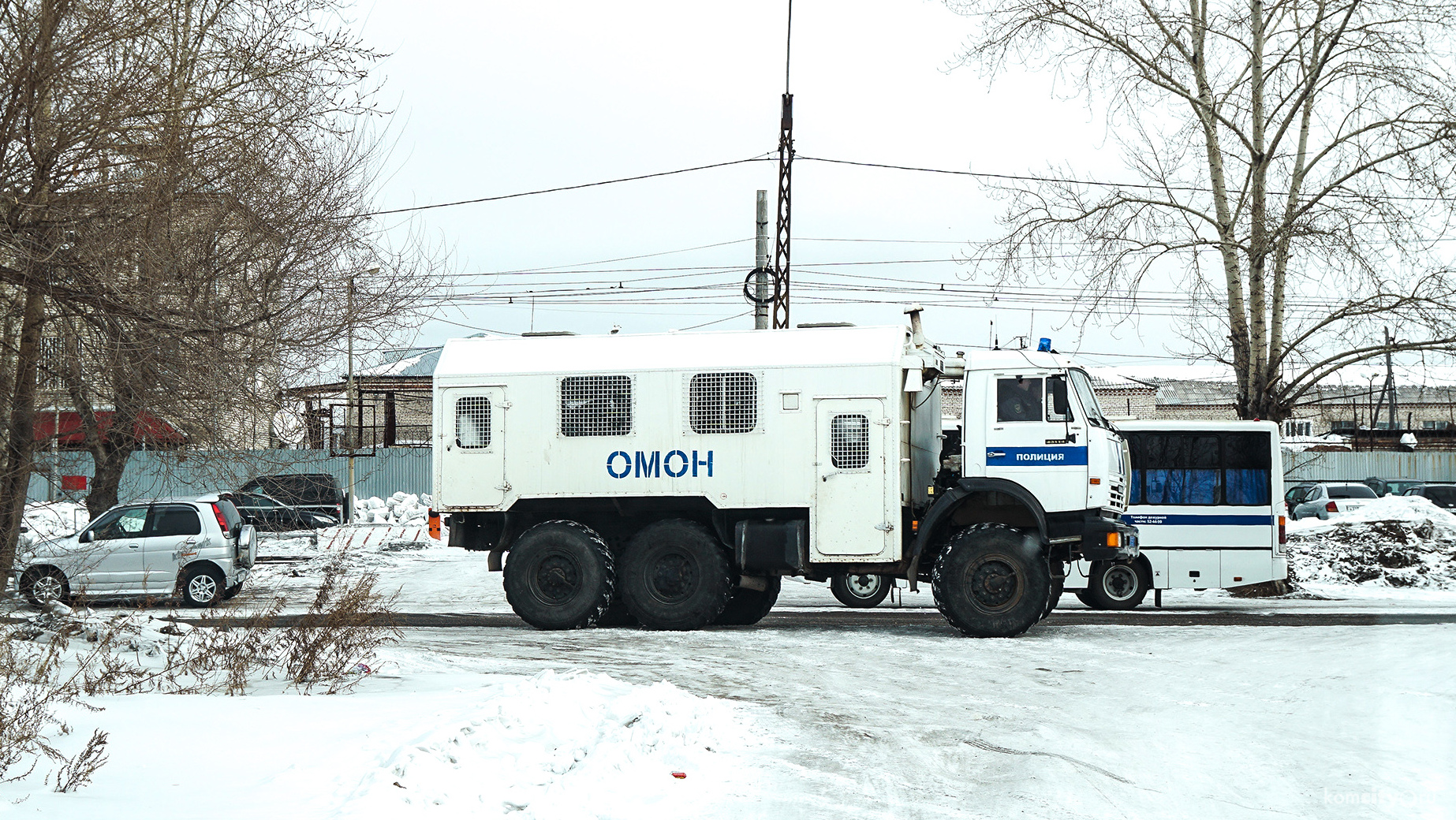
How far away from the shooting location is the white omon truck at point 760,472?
14.7m

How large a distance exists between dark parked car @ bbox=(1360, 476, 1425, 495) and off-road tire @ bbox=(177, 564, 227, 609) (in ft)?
126

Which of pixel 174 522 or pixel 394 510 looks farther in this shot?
pixel 394 510

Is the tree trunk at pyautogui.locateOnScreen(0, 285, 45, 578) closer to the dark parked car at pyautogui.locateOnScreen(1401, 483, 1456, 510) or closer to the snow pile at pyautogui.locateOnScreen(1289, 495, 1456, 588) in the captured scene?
the snow pile at pyautogui.locateOnScreen(1289, 495, 1456, 588)

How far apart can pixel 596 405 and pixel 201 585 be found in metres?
7.49

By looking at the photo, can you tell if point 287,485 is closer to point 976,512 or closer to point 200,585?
point 200,585

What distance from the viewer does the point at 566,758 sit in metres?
7.14

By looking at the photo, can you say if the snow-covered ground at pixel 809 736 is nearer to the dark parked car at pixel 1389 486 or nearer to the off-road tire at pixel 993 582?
the off-road tire at pixel 993 582

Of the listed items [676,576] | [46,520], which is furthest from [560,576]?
[46,520]

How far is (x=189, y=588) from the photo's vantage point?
1880cm

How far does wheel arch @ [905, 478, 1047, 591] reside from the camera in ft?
47.9

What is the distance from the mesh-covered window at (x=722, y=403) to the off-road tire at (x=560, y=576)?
6.44ft

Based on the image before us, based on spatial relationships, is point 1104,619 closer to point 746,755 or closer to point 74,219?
point 746,755

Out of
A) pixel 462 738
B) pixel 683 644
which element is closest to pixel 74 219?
pixel 462 738

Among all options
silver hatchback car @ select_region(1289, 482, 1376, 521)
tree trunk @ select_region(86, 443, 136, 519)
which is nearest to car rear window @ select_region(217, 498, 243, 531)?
tree trunk @ select_region(86, 443, 136, 519)
